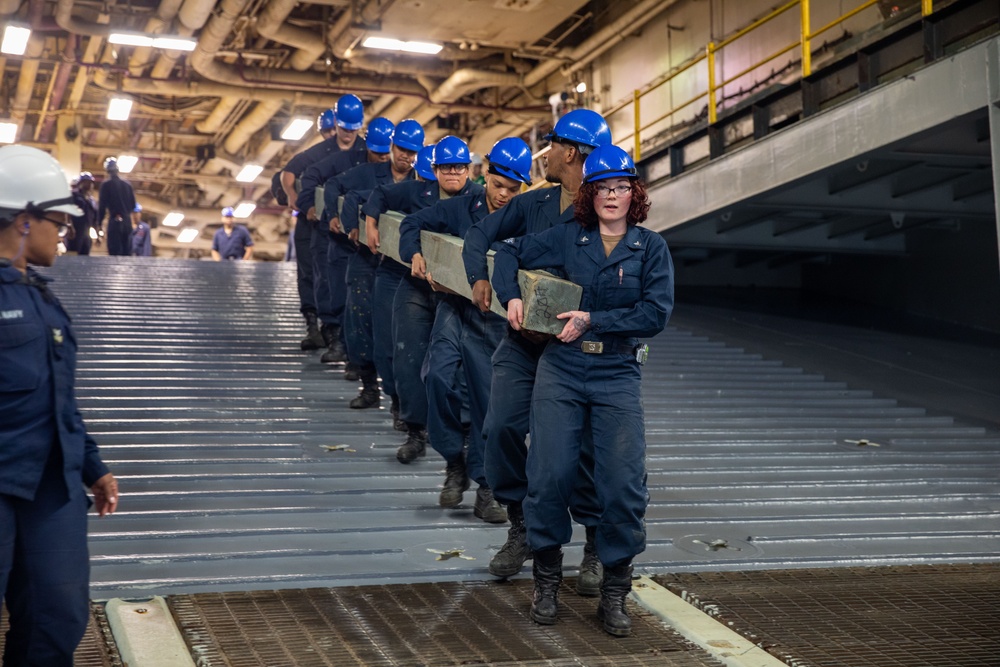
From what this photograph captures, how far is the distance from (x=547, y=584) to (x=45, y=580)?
1.93 meters

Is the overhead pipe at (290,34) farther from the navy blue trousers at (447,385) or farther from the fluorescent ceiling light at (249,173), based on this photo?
the navy blue trousers at (447,385)

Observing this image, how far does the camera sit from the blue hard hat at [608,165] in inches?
163

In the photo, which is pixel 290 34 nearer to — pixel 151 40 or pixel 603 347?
pixel 151 40

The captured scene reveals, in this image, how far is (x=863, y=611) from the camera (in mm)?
4375

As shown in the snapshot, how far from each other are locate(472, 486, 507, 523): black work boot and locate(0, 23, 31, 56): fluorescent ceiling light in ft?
40.3

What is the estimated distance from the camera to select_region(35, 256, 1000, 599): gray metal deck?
4914 mm

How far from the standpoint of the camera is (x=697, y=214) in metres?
11.8

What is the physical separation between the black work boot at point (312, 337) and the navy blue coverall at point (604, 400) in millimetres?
5051

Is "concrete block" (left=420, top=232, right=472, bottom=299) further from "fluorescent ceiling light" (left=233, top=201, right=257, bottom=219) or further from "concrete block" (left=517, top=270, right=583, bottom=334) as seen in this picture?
"fluorescent ceiling light" (left=233, top=201, right=257, bottom=219)

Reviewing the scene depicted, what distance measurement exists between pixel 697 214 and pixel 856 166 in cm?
221

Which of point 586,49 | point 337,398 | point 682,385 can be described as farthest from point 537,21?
point 337,398

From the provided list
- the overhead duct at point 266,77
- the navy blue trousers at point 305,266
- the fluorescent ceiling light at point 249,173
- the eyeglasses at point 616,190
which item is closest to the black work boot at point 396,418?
the navy blue trousers at point 305,266

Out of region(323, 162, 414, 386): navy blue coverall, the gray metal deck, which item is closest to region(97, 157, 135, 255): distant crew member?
the gray metal deck

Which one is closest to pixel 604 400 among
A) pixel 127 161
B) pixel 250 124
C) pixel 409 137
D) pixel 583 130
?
pixel 583 130
